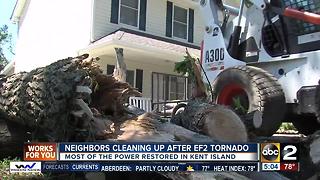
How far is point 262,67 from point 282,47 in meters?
0.47

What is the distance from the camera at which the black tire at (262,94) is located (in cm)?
675

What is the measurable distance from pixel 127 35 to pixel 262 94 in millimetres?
9473

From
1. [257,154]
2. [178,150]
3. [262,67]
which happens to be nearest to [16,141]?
[178,150]

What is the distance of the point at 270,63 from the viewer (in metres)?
7.42

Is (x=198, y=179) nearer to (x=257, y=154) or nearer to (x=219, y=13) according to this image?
(x=257, y=154)

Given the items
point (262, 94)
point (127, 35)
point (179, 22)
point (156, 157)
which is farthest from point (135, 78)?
point (156, 157)

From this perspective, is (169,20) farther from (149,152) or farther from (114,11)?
(149,152)

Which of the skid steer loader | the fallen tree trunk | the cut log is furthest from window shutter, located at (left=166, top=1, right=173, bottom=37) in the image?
the cut log

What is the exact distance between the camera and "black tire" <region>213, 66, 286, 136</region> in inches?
266

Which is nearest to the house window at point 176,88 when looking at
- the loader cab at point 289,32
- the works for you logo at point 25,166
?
the loader cab at point 289,32

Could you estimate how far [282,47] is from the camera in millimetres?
7305

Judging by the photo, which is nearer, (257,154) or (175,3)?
(257,154)

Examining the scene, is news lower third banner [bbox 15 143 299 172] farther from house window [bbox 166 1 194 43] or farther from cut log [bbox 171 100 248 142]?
house window [bbox 166 1 194 43]

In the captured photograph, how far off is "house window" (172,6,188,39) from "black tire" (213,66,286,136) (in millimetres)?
11496
